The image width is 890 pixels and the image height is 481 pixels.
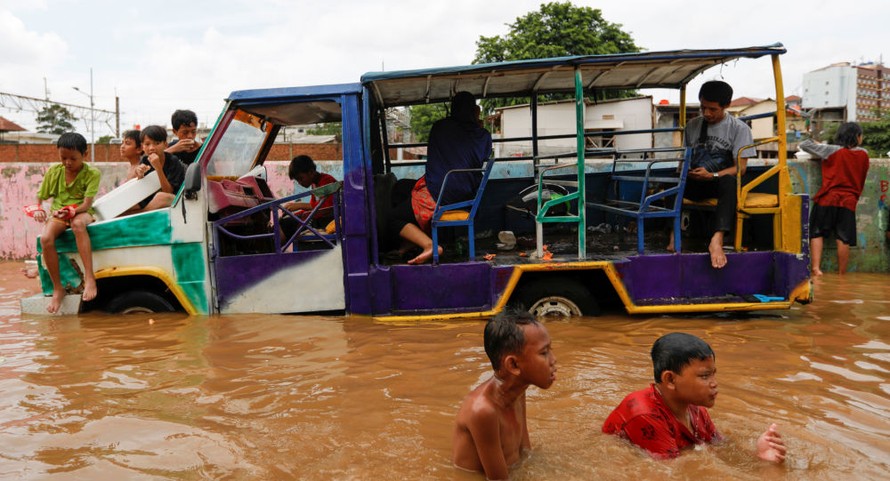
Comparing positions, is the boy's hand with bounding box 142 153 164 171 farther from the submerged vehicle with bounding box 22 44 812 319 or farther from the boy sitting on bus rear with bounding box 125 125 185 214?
the submerged vehicle with bounding box 22 44 812 319

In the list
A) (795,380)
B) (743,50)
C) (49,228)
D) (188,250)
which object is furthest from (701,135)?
(49,228)

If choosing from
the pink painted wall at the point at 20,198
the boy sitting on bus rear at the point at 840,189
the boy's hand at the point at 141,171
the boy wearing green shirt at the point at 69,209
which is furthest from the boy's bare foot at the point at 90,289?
the boy sitting on bus rear at the point at 840,189

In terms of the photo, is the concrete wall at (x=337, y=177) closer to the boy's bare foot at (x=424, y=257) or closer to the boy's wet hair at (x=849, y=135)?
the boy's wet hair at (x=849, y=135)

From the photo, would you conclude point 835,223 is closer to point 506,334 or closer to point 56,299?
point 506,334

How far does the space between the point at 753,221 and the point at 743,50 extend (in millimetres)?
1717

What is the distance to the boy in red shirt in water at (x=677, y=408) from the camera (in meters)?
2.70

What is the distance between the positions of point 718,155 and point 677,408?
3434 mm

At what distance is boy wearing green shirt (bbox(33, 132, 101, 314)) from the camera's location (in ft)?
17.2

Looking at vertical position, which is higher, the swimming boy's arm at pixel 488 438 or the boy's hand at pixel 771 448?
the swimming boy's arm at pixel 488 438

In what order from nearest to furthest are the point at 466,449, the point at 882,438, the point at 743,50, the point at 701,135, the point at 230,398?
1. the point at 466,449
2. the point at 882,438
3. the point at 230,398
4. the point at 743,50
5. the point at 701,135

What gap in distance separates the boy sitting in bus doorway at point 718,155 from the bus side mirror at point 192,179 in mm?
4054

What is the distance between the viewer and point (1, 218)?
10.1m

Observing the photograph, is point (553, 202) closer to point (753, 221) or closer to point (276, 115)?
point (753, 221)

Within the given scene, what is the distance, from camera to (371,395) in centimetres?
381
